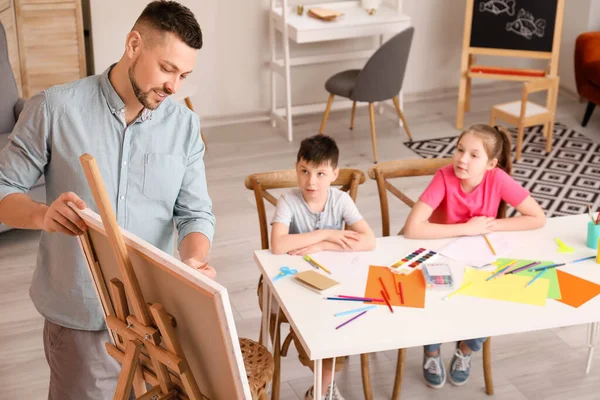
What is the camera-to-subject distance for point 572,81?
21.6 feet

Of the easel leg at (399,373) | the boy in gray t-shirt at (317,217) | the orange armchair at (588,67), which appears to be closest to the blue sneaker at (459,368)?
the easel leg at (399,373)

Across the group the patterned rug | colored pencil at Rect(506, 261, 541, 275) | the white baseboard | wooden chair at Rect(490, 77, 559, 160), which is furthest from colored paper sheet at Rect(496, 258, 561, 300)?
the white baseboard

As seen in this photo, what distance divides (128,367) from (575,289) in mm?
1477

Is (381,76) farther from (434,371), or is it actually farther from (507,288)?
(507,288)

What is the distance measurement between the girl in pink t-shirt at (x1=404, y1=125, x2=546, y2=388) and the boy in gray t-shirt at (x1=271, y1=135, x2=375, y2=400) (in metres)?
0.22

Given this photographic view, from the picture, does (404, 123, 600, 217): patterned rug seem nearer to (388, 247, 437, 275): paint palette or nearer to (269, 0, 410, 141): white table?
(269, 0, 410, 141): white table

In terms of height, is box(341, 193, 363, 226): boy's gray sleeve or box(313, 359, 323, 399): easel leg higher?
box(341, 193, 363, 226): boy's gray sleeve

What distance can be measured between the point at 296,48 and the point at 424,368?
3.44m

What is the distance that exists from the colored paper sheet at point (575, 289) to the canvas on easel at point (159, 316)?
4.30ft

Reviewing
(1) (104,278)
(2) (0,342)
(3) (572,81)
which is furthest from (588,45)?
(1) (104,278)

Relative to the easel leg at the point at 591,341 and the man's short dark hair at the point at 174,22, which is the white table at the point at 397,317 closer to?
the easel leg at the point at 591,341

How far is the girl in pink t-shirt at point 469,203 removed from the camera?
294cm

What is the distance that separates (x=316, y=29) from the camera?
5434mm

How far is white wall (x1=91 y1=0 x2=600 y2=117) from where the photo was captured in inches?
222
